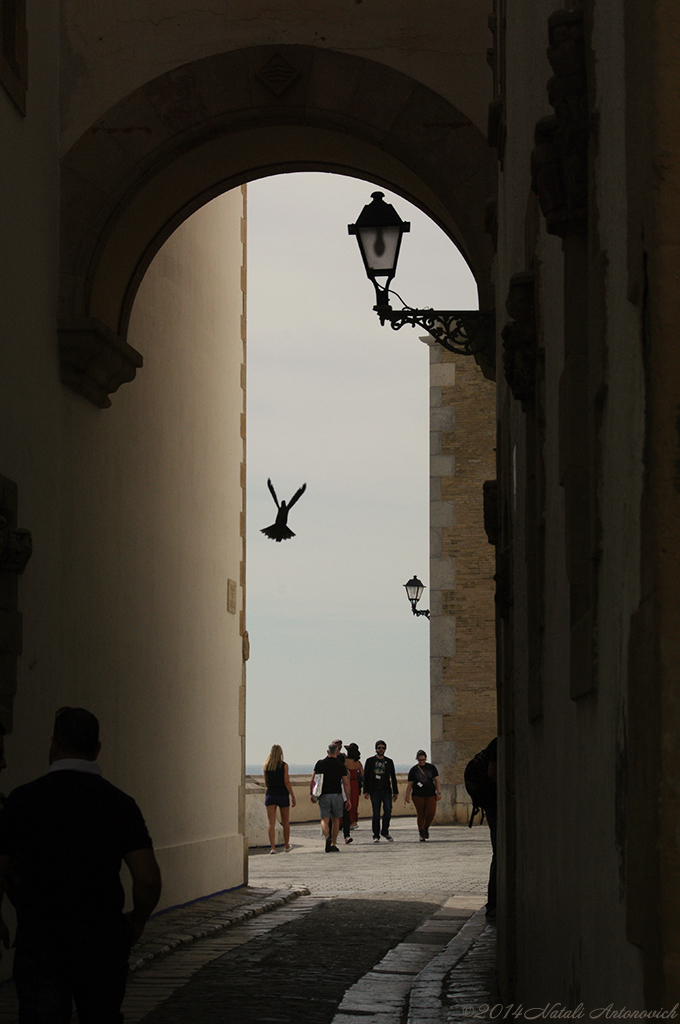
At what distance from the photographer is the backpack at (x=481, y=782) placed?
10773 mm

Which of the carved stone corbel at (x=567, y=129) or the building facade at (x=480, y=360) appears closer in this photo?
the building facade at (x=480, y=360)

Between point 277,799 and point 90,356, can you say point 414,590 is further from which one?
point 90,356

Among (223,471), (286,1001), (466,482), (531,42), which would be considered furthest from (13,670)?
(466,482)

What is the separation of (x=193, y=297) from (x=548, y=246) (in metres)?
11.1

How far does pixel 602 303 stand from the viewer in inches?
90.7

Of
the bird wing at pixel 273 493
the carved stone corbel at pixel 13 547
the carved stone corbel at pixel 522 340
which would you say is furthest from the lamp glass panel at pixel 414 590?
the carved stone corbel at pixel 522 340

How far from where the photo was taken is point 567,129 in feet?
8.49

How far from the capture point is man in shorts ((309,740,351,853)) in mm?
21141

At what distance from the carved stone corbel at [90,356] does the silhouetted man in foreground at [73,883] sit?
6299mm

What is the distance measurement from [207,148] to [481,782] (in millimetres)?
5478

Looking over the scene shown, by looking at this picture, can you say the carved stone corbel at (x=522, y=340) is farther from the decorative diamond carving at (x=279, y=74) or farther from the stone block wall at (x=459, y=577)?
the stone block wall at (x=459, y=577)

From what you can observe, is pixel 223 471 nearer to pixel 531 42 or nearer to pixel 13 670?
pixel 13 670

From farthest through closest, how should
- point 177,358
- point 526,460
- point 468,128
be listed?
point 177,358
point 468,128
point 526,460

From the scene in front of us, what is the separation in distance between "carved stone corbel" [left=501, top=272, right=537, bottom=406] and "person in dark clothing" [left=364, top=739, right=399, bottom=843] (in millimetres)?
19282
